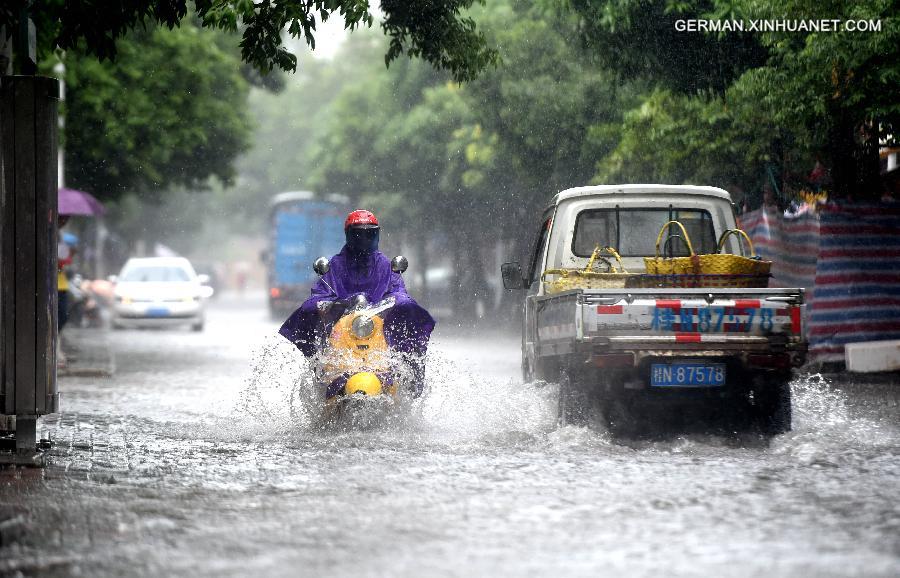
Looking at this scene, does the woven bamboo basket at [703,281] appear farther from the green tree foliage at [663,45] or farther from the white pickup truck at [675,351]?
the green tree foliage at [663,45]

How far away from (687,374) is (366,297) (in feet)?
8.03

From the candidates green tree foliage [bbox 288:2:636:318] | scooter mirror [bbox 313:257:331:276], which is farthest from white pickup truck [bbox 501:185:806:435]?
green tree foliage [bbox 288:2:636:318]

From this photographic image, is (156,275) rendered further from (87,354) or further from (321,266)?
(321,266)

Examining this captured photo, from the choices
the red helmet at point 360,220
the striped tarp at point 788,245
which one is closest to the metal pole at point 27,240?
→ the red helmet at point 360,220

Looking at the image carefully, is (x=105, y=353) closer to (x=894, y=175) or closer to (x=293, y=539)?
(x=894, y=175)

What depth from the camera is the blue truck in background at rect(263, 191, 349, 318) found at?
139 ft

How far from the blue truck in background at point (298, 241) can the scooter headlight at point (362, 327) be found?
32.3 metres

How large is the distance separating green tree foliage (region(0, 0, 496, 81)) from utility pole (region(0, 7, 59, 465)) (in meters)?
0.53

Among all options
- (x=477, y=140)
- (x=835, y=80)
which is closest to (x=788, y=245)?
(x=835, y=80)

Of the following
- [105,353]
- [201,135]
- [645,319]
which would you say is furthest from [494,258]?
[645,319]

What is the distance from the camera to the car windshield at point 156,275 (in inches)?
1272

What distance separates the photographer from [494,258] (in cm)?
4844

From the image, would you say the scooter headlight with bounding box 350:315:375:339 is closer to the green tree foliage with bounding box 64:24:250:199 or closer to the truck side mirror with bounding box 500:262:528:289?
the truck side mirror with bounding box 500:262:528:289

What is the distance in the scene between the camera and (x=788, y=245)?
17828 millimetres
